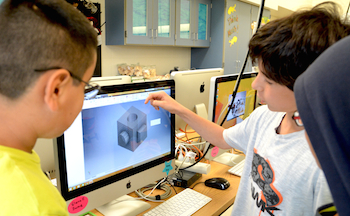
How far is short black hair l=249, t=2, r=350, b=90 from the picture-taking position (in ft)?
2.12

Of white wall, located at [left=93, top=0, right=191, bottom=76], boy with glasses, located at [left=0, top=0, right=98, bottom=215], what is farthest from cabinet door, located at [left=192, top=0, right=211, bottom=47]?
boy with glasses, located at [left=0, top=0, right=98, bottom=215]

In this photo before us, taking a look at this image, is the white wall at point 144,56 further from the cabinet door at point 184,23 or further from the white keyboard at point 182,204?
the white keyboard at point 182,204

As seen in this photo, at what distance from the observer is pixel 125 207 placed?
940 mm

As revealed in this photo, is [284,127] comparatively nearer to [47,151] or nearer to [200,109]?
[200,109]

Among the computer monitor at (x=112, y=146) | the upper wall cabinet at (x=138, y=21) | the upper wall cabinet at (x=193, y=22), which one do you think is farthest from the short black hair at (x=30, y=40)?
the upper wall cabinet at (x=193, y=22)

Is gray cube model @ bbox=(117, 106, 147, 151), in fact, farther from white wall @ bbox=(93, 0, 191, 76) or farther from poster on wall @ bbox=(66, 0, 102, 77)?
white wall @ bbox=(93, 0, 191, 76)

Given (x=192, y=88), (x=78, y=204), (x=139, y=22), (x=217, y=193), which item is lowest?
(x=217, y=193)

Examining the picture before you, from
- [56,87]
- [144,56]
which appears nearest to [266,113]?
[56,87]

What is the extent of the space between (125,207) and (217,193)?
1.27ft

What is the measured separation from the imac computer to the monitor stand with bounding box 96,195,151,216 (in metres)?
0.52

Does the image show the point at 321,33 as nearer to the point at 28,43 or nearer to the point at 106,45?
the point at 28,43

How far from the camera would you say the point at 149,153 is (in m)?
0.98

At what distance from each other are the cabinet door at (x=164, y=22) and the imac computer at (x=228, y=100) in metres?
2.07

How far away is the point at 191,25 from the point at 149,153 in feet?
10.3
